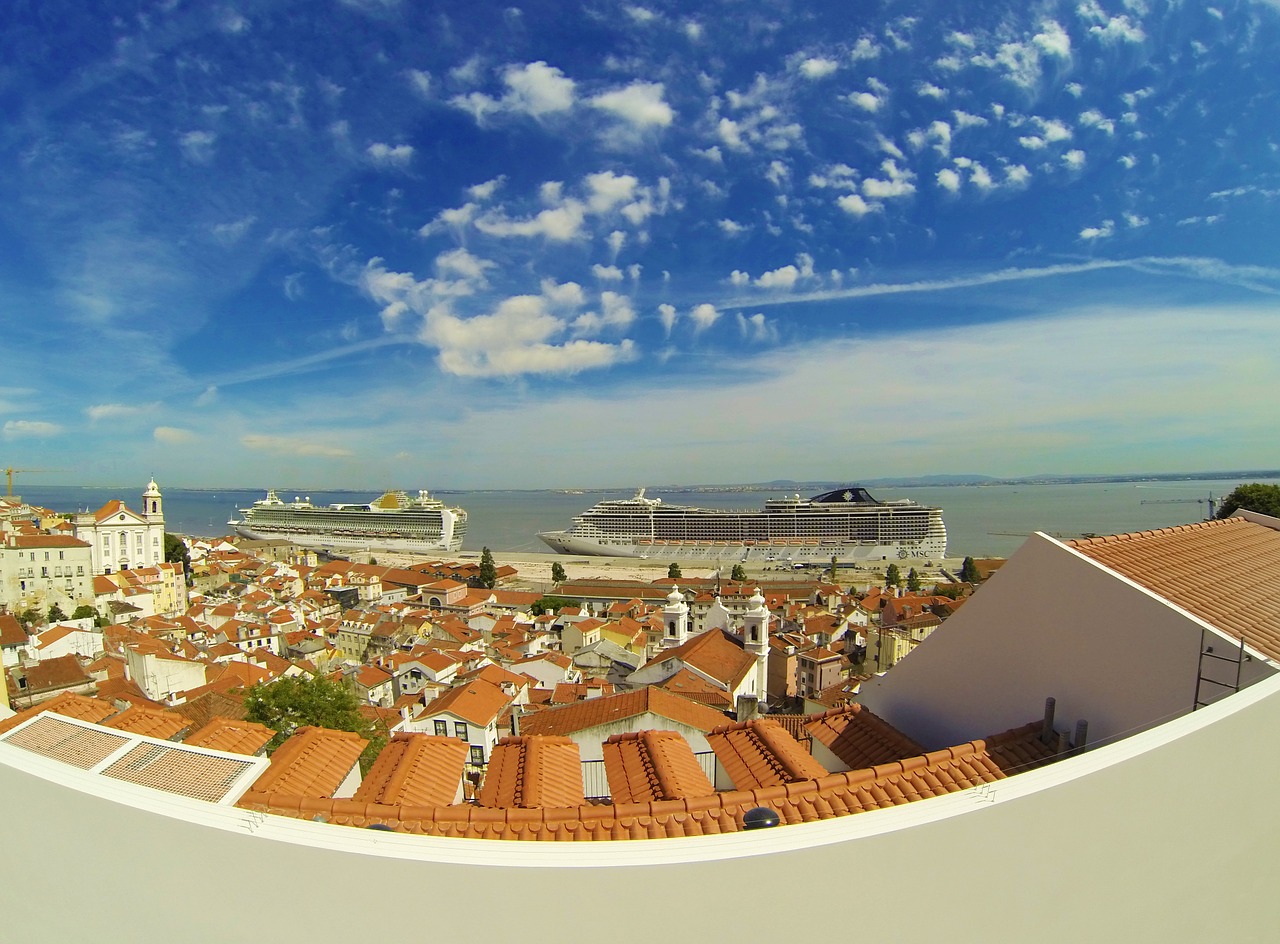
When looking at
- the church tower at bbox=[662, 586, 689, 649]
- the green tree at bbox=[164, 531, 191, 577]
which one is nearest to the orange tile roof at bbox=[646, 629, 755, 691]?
the church tower at bbox=[662, 586, 689, 649]

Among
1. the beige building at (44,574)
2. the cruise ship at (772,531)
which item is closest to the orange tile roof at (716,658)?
the beige building at (44,574)

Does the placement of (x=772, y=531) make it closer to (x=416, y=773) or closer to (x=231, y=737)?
(x=231, y=737)

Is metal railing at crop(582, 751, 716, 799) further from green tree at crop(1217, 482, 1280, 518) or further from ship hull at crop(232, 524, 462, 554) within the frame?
ship hull at crop(232, 524, 462, 554)

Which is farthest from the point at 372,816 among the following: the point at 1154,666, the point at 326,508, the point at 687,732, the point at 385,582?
the point at 326,508

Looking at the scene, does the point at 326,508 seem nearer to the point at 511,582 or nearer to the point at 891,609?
the point at 511,582

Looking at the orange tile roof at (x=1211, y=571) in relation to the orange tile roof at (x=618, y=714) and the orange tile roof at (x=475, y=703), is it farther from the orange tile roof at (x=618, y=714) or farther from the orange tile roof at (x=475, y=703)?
the orange tile roof at (x=475, y=703)

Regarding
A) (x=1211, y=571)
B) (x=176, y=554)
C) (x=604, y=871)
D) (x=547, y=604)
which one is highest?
(x=1211, y=571)

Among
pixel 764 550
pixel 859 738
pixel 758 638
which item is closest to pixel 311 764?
pixel 859 738
